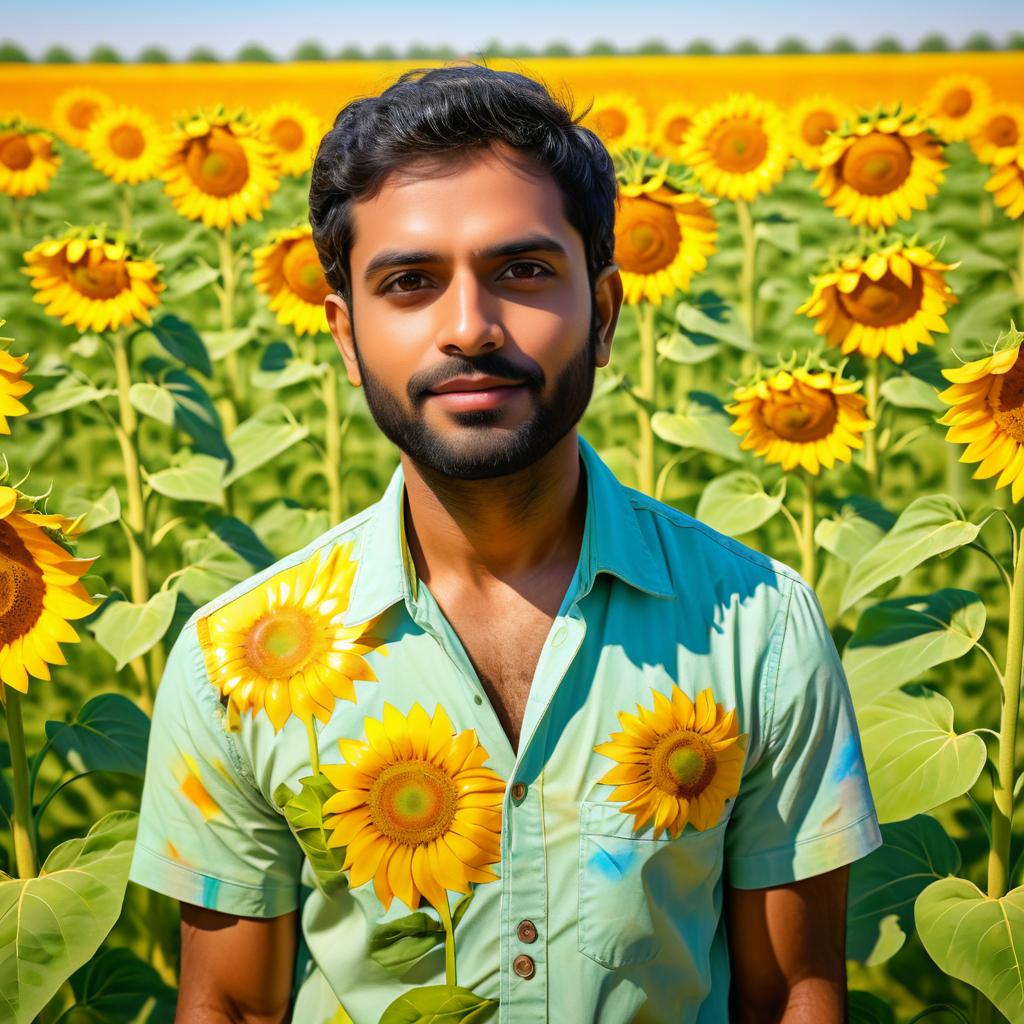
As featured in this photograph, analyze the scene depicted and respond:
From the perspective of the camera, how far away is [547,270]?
4.89 ft

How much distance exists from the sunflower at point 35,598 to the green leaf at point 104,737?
0.38 metres

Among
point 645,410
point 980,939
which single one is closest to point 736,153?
point 645,410

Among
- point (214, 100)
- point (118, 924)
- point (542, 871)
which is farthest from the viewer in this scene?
point (214, 100)

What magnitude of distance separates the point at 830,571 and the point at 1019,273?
1.60 m

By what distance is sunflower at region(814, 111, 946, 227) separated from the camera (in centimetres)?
321

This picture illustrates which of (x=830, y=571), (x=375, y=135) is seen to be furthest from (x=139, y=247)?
(x=830, y=571)

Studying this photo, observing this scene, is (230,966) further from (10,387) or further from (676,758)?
(10,387)

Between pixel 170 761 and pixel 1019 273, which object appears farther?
pixel 1019 273

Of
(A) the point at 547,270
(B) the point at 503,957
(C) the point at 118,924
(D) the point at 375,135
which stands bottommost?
(C) the point at 118,924

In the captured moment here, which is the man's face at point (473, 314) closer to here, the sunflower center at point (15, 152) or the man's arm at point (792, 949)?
the man's arm at point (792, 949)

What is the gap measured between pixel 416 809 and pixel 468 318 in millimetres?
600

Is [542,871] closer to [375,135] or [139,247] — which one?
[375,135]

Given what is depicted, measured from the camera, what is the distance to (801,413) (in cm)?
278

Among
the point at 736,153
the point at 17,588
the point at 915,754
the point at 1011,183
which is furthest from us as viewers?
the point at 736,153
